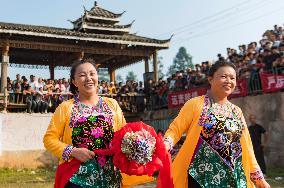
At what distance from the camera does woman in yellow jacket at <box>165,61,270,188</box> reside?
3822mm

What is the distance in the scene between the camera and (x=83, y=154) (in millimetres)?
3252

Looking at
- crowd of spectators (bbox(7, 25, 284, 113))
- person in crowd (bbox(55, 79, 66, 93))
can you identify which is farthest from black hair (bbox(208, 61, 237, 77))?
person in crowd (bbox(55, 79, 66, 93))

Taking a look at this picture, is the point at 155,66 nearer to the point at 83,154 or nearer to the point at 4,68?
the point at 4,68

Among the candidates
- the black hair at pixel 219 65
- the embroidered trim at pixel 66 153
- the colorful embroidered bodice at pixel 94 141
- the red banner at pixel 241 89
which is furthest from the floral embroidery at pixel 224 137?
the red banner at pixel 241 89

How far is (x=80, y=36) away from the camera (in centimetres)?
1862

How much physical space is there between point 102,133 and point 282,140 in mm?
9696

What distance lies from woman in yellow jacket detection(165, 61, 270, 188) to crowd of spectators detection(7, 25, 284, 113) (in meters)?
5.94

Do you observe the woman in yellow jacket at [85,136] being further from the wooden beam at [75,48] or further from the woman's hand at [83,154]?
the wooden beam at [75,48]

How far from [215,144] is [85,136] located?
49.1 inches

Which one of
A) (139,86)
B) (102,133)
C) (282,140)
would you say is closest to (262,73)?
(282,140)

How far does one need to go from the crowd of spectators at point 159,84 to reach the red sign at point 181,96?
0.30 meters

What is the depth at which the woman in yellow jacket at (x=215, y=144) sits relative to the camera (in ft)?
12.5

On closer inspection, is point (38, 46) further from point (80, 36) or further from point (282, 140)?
point (282, 140)

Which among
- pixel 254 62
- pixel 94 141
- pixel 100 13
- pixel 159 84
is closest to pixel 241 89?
pixel 254 62
